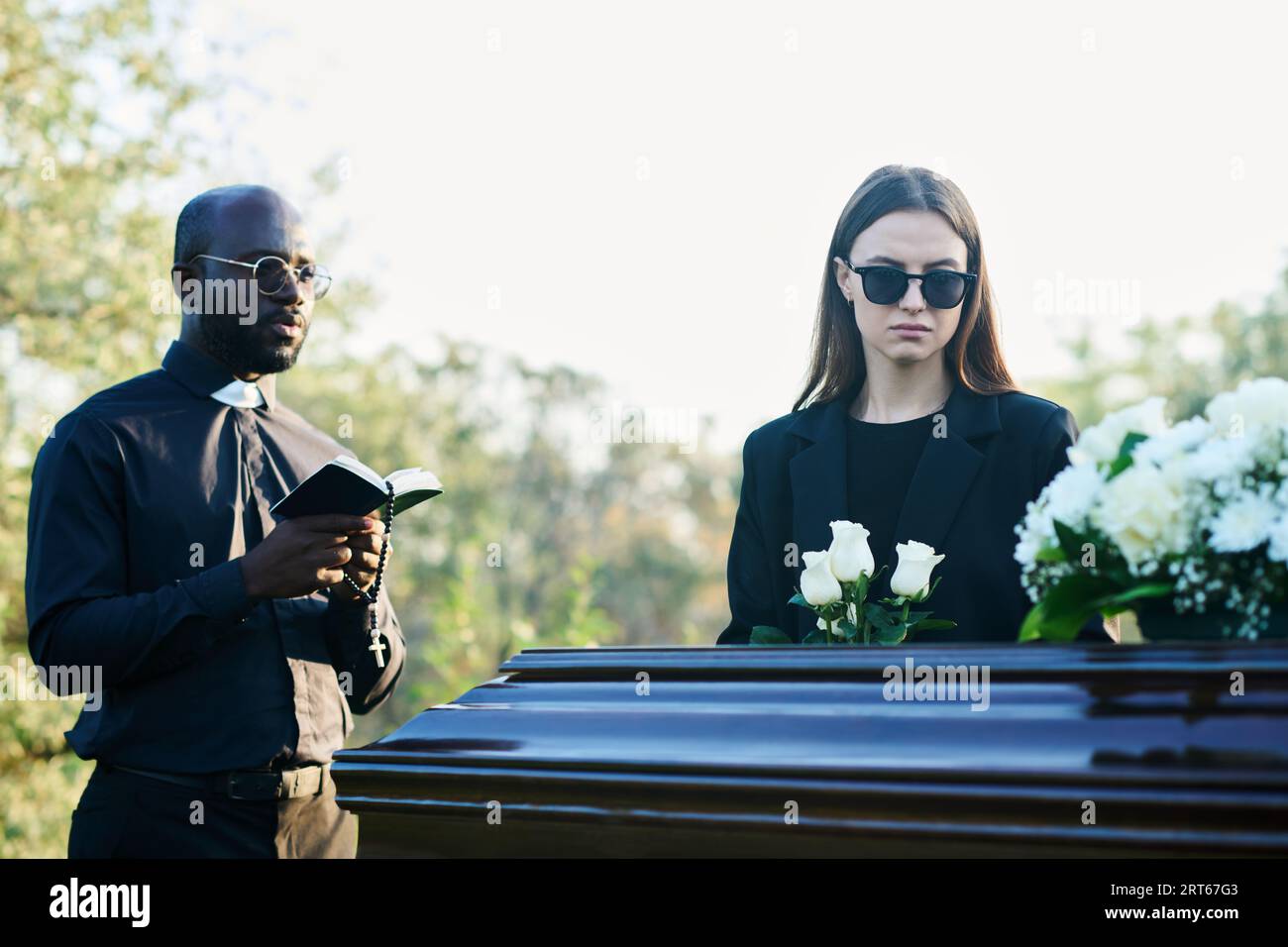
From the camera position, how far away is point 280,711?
2.95m

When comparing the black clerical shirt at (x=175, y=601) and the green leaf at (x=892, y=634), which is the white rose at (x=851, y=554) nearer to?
the green leaf at (x=892, y=634)

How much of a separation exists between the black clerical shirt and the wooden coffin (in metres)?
0.89

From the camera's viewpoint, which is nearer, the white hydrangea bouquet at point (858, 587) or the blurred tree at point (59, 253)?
the white hydrangea bouquet at point (858, 587)

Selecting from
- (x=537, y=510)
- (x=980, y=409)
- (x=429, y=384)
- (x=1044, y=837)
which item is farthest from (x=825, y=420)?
(x=537, y=510)

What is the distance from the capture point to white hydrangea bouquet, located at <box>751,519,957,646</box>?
2207 mm

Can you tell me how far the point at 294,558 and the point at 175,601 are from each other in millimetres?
281

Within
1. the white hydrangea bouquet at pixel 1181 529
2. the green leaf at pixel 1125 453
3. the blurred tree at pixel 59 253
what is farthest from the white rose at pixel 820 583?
the blurred tree at pixel 59 253

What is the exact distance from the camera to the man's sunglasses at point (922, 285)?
280cm

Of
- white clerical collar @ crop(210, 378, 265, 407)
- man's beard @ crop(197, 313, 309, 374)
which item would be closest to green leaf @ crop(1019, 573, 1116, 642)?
man's beard @ crop(197, 313, 309, 374)

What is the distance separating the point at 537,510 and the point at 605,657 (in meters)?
18.4

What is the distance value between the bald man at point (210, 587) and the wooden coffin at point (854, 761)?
0.86 m

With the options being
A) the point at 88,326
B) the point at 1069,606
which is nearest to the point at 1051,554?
the point at 1069,606

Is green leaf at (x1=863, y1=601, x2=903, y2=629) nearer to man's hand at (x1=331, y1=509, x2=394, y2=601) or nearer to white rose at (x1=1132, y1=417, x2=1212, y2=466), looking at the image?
white rose at (x1=1132, y1=417, x2=1212, y2=466)
